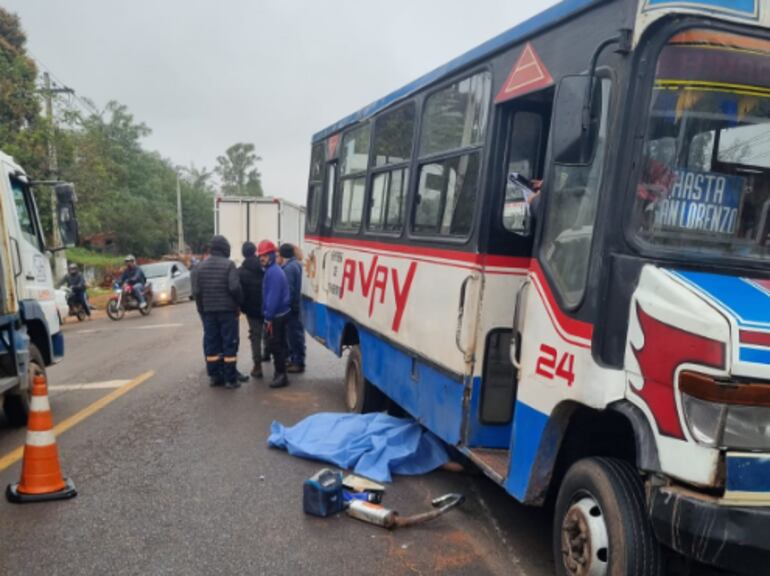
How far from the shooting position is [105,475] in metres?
5.08

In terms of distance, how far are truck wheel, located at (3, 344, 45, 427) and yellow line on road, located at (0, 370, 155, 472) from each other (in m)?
0.39

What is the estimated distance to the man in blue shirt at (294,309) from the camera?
8922 millimetres

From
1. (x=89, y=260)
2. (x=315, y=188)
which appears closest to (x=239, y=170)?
(x=89, y=260)

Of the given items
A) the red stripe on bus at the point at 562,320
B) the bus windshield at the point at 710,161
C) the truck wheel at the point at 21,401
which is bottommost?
the truck wheel at the point at 21,401

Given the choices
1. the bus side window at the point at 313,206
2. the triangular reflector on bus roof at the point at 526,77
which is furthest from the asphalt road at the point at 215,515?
the triangular reflector on bus roof at the point at 526,77

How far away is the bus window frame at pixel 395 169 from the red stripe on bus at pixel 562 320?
6.61 feet

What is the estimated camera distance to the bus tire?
276 cm

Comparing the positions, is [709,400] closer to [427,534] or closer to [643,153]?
[643,153]

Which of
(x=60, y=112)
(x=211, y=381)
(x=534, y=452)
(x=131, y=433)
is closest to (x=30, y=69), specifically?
(x=60, y=112)

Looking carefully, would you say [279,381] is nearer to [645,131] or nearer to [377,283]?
[377,283]

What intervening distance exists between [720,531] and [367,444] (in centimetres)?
337

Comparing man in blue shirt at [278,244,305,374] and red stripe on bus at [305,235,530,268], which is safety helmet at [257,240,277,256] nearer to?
man in blue shirt at [278,244,305,374]

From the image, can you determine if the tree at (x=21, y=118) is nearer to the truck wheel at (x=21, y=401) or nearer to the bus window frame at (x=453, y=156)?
the truck wheel at (x=21, y=401)

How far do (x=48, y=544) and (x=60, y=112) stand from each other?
826 inches
